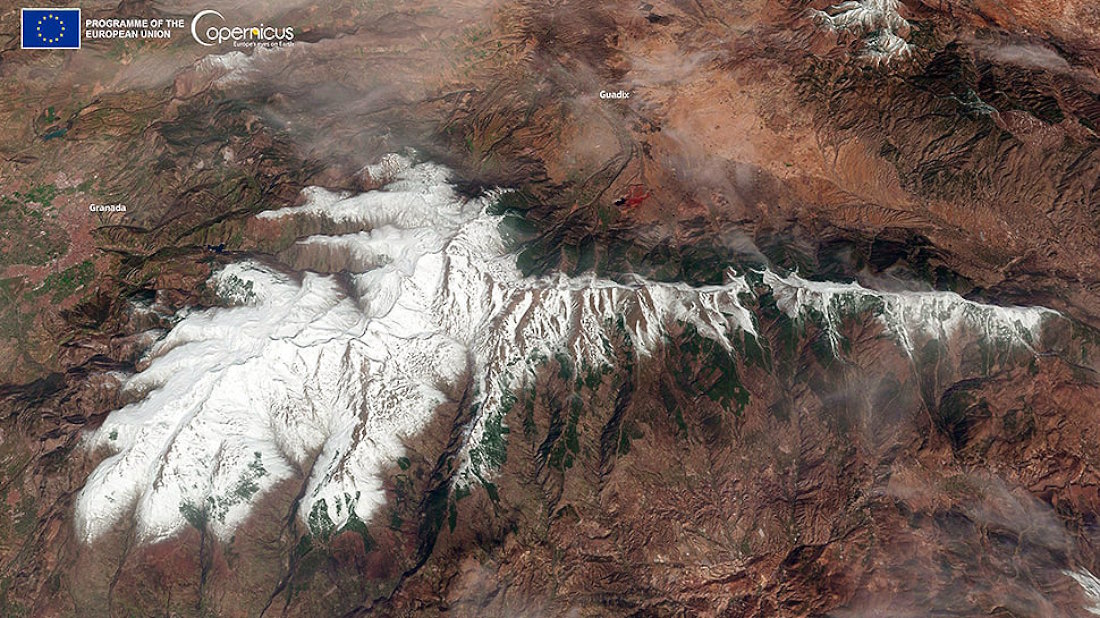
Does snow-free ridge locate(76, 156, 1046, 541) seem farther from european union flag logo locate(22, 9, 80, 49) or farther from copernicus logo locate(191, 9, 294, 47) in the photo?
european union flag logo locate(22, 9, 80, 49)

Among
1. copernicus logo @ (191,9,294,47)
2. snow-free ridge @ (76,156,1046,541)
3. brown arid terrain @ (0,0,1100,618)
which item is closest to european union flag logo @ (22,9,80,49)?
brown arid terrain @ (0,0,1100,618)

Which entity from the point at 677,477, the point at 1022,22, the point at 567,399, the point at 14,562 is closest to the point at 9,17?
the point at 14,562

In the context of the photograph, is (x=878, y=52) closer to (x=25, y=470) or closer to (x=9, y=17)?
(x=25, y=470)

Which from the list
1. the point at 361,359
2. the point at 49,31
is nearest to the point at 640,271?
the point at 361,359

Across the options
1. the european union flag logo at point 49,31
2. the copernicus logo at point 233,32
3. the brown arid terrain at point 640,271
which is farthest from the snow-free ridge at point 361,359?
the european union flag logo at point 49,31

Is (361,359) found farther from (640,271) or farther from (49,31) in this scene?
(49,31)

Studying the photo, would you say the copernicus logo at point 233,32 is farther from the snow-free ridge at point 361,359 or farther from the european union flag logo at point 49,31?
the snow-free ridge at point 361,359
